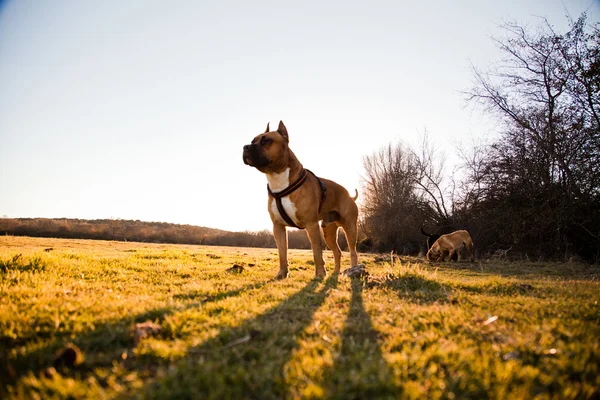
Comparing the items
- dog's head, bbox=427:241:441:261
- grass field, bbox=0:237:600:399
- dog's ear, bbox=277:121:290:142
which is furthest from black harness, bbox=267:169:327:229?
dog's head, bbox=427:241:441:261

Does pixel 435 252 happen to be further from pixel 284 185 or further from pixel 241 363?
pixel 241 363

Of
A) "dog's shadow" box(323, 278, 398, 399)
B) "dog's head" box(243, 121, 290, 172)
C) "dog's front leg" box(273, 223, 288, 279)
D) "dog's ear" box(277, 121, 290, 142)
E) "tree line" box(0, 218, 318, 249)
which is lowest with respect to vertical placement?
"tree line" box(0, 218, 318, 249)

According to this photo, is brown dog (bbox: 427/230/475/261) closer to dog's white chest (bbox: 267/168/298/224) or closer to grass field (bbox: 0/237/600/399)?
grass field (bbox: 0/237/600/399)

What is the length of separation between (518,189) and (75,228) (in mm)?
35677

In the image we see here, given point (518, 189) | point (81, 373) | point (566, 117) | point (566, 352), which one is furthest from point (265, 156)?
point (518, 189)

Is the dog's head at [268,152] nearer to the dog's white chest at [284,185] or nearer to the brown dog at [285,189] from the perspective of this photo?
the brown dog at [285,189]

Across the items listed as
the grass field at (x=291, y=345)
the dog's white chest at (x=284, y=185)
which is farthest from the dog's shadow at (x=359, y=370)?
the dog's white chest at (x=284, y=185)

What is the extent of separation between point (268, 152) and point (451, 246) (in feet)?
42.5

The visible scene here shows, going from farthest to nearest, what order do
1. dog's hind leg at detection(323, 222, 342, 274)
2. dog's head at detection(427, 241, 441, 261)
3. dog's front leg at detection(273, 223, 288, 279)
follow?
1. dog's head at detection(427, 241, 441, 261)
2. dog's hind leg at detection(323, 222, 342, 274)
3. dog's front leg at detection(273, 223, 288, 279)

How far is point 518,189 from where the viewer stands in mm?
16391

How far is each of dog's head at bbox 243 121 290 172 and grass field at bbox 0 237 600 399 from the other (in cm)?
224

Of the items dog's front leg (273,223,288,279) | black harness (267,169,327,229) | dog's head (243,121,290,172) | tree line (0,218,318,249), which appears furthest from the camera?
tree line (0,218,318,249)

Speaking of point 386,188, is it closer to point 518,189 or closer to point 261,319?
point 518,189

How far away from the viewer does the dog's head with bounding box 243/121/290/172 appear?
5.30 metres
